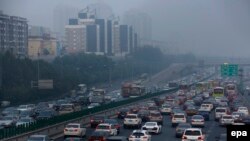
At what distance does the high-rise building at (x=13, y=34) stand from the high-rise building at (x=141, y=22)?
55364mm

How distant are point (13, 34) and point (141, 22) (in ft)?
202

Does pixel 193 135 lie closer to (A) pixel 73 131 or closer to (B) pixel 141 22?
(A) pixel 73 131

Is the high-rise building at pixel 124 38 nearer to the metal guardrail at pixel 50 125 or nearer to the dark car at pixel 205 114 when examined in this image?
the metal guardrail at pixel 50 125

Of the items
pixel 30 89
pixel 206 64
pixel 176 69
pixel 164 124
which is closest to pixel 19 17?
pixel 176 69

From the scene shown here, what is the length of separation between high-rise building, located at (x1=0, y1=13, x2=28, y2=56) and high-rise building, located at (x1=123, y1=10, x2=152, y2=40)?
55.4m

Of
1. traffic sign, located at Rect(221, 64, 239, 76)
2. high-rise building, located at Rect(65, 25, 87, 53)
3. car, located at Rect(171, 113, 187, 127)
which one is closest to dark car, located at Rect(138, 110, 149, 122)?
car, located at Rect(171, 113, 187, 127)

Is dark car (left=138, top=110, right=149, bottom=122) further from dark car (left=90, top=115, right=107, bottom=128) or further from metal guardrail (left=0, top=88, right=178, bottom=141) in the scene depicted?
dark car (left=90, top=115, right=107, bottom=128)

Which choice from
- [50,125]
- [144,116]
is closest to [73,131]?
[50,125]

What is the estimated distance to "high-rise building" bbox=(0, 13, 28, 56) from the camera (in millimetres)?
64250

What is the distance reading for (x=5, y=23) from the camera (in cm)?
6538

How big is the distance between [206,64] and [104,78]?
25.4 metres

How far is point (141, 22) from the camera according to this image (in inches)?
5000

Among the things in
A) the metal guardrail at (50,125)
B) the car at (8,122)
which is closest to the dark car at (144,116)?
the metal guardrail at (50,125)

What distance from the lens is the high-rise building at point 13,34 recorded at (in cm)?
6425
